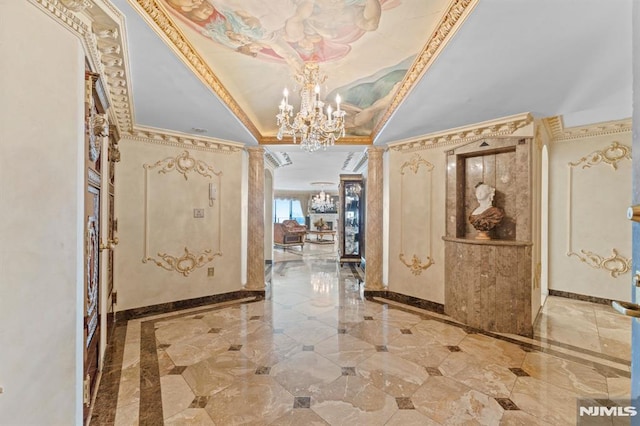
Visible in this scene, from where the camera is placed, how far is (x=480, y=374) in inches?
94.6

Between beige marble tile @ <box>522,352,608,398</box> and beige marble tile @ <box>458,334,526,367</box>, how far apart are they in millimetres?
86

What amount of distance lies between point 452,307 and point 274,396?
8.86 feet

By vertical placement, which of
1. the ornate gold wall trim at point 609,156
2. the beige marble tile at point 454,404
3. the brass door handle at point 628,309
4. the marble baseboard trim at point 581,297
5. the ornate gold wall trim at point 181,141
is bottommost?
→ the beige marble tile at point 454,404

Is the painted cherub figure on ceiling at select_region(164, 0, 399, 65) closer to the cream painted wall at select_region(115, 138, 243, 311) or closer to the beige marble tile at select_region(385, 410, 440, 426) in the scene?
the cream painted wall at select_region(115, 138, 243, 311)

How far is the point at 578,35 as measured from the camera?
1.85 meters

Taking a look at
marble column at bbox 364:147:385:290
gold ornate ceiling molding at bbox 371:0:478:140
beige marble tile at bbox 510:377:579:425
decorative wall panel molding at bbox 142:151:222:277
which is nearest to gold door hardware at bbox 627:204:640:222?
gold ornate ceiling molding at bbox 371:0:478:140

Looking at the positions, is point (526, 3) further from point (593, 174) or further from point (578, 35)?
point (593, 174)

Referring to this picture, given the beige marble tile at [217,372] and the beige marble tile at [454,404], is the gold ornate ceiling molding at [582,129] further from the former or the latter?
the beige marble tile at [217,372]

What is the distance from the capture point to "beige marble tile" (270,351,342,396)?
7.32 ft

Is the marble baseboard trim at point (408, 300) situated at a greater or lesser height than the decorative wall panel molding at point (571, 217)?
lesser

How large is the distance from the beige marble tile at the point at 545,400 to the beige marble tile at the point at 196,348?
105 inches

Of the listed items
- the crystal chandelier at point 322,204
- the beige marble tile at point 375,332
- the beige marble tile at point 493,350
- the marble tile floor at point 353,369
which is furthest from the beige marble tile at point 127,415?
the crystal chandelier at point 322,204

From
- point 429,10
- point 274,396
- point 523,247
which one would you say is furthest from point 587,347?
point 429,10

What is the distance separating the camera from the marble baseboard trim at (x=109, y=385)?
190 centimetres
